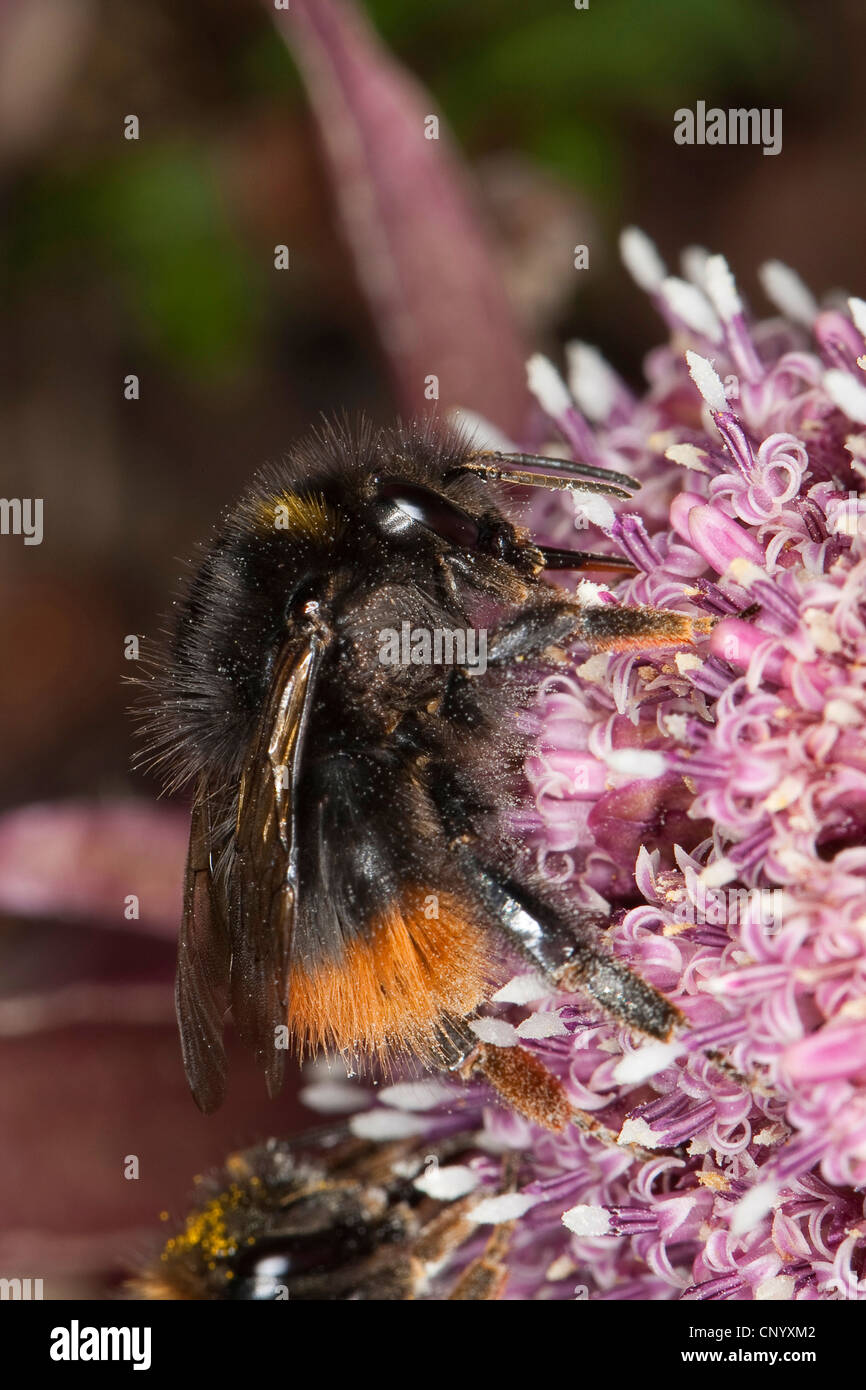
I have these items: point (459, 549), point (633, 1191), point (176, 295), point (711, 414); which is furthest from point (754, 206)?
point (633, 1191)

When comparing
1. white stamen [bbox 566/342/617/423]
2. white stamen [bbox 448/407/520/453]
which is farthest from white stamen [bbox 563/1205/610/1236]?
white stamen [bbox 566/342/617/423]

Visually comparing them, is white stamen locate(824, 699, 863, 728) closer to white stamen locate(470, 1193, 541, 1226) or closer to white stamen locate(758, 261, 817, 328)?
white stamen locate(470, 1193, 541, 1226)

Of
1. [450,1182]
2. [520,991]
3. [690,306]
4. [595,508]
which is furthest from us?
[690,306]

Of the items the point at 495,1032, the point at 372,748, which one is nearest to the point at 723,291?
→ the point at 372,748

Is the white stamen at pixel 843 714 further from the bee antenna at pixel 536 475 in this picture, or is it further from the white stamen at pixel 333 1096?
the white stamen at pixel 333 1096

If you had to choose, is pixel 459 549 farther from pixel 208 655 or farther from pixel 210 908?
pixel 210 908

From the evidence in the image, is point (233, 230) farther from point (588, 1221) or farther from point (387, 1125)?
point (588, 1221)
